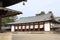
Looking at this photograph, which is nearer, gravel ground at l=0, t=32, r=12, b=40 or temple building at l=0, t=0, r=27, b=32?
gravel ground at l=0, t=32, r=12, b=40

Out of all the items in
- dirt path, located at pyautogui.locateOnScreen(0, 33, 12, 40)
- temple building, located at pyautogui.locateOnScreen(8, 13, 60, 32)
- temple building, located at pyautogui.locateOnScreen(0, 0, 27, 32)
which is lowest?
temple building, located at pyautogui.locateOnScreen(8, 13, 60, 32)

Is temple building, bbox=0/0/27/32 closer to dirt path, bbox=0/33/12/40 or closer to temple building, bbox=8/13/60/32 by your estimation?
dirt path, bbox=0/33/12/40

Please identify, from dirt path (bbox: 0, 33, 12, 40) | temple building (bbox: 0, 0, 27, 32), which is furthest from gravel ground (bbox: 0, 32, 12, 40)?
temple building (bbox: 0, 0, 27, 32)

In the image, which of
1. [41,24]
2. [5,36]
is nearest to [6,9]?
[5,36]

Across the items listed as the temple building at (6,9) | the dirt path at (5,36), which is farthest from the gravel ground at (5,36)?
the temple building at (6,9)

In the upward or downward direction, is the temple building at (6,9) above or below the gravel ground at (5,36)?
above

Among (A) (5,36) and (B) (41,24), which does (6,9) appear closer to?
(A) (5,36)

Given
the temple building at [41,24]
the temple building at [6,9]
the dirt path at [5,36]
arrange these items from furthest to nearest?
the temple building at [41,24]
the temple building at [6,9]
the dirt path at [5,36]

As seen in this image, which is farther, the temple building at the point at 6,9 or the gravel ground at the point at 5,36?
the temple building at the point at 6,9

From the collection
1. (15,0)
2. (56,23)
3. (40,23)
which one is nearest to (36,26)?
(40,23)

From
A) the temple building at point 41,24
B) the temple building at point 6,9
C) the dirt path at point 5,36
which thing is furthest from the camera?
the temple building at point 41,24

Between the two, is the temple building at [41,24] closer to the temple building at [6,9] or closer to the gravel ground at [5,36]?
the temple building at [6,9]

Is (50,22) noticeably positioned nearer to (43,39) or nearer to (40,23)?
(40,23)

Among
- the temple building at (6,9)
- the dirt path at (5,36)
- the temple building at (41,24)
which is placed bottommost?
the temple building at (41,24)
